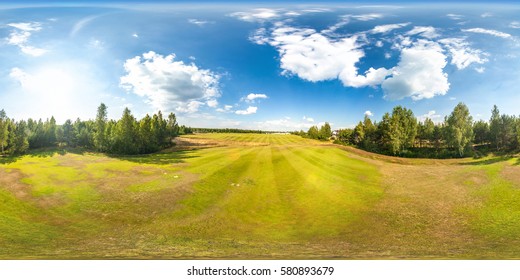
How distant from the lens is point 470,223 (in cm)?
1257

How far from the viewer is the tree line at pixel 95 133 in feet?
51.1

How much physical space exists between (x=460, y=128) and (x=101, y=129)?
21.6 metres

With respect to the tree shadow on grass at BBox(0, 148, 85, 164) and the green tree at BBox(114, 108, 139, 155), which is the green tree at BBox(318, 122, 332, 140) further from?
the tree shadow on grass at BBox(0, 148, 85, 164)

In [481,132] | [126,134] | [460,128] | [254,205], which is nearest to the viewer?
[254,205]

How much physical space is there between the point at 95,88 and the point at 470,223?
2117cm

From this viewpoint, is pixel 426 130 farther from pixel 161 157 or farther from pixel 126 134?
pixel 126 134

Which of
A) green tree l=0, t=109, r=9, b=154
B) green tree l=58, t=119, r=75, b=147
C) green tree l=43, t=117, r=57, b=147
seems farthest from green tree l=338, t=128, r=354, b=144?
green tree l=0, t=109, r=9, b=154

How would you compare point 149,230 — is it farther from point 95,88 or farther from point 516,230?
point 516,230

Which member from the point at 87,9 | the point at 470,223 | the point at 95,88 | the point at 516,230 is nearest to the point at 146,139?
the point at 95,88

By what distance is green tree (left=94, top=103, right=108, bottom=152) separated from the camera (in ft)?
52.6

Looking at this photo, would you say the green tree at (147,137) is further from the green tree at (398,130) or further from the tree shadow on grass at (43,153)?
the green tree at (398,130)

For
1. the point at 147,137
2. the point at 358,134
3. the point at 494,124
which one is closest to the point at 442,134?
the point at 494,124

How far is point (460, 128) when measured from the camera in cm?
1548

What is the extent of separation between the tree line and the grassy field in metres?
0.89
